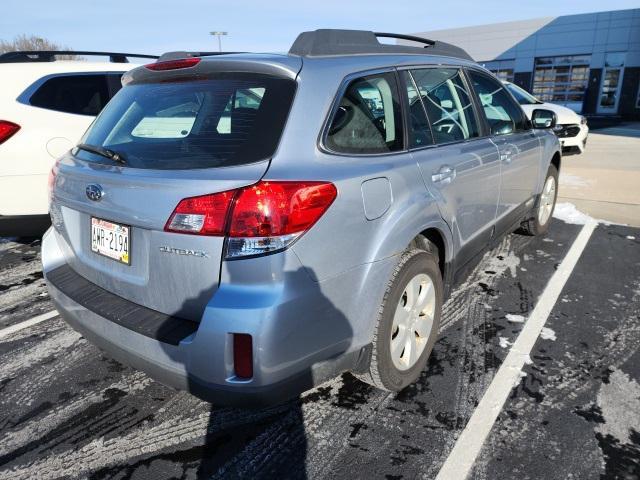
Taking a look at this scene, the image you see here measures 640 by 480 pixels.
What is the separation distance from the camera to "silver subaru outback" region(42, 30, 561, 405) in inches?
71.5

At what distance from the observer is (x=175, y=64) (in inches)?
92.5

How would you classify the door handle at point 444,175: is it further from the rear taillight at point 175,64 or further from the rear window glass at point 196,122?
the rear taillight at point 175,64

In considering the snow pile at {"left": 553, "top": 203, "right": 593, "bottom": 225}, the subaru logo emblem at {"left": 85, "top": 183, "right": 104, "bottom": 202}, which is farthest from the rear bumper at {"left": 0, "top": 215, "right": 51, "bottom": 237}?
the snow pile at {"left": 553, "top": 203, "right": 593, "bottom": 225}

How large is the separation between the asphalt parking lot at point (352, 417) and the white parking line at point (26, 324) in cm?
4

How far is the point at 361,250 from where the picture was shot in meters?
2.09

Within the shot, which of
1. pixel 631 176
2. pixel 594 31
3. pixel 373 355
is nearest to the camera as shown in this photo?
pixel 373 355

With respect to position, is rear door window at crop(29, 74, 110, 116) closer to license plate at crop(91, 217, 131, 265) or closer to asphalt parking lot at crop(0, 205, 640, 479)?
asphalt parking lot at crop(0, 205, 640, 479)

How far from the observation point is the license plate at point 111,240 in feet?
6.82

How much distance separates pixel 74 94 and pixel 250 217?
379cm

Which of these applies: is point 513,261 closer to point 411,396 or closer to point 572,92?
point 411,396

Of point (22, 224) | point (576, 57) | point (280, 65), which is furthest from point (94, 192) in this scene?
point (576, 57)

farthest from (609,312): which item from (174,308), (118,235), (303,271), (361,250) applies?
(118,235)

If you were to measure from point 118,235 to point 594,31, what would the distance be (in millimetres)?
33227

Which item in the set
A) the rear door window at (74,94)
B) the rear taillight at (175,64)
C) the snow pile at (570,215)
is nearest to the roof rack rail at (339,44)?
the rear taillight at (175,64)
